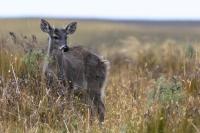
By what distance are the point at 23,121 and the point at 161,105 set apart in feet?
5.35

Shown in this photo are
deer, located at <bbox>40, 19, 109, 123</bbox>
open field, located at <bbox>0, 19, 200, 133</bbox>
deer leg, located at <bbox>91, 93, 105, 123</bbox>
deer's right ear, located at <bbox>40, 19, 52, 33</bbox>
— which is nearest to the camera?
open field, located at <bbox>0, 19, 200, 133</bbox>

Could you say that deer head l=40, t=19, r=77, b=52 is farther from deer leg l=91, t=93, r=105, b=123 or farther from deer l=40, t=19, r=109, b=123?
deer leg l=91, t=93, r=105, b=123

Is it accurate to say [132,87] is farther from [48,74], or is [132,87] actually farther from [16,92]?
→ [16,92]

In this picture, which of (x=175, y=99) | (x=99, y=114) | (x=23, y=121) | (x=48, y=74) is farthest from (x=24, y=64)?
(x=175, y=99)

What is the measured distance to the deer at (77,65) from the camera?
10.9m

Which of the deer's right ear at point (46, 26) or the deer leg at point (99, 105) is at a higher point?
the deer's right ear at point (46, 26)

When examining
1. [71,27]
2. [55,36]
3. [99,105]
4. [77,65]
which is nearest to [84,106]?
[99,105]

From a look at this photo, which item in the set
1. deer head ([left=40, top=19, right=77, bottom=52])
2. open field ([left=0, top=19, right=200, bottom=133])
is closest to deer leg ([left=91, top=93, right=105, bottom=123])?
open field ([left=0, top=19, right=200, bottom=133])

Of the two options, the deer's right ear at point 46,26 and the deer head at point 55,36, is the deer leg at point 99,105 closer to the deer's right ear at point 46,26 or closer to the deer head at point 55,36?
the deer head at point 55,36

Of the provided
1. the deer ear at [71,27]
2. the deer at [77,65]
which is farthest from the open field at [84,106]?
the deer ear at [71,27]

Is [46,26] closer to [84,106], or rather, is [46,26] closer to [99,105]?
[99,105]

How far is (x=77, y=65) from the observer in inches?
450

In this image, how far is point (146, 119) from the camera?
25.8ft

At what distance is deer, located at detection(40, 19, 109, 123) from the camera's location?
35.7 feet
